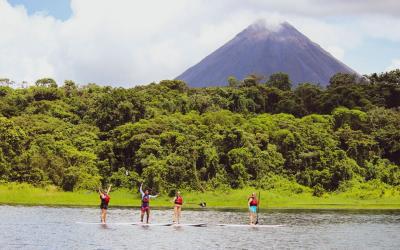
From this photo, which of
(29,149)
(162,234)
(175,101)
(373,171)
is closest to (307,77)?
(175,101)

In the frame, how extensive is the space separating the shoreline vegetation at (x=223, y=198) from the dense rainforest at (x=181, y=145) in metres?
1.32

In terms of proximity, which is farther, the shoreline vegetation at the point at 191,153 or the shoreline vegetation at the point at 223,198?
the shoreline vegetation at the point at 191,153

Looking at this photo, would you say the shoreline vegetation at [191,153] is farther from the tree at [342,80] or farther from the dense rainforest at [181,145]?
the tree at [342,80]

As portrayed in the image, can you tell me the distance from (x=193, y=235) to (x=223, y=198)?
104ft

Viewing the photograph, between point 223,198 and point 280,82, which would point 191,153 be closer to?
point 223,198

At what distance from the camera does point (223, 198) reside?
6353 centimetres

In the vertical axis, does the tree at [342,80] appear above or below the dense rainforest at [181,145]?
above

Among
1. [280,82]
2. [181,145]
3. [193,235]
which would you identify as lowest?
[193,235]

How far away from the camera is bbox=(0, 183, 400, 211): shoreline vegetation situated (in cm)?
6022

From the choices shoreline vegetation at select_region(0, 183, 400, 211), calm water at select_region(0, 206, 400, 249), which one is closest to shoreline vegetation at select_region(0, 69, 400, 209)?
shoreline vegetation at select_region(0, 183, 400, 211)

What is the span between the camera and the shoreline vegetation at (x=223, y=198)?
60.2m

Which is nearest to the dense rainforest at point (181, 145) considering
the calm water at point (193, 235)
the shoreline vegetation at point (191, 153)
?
the shoreline vegetation at point (191, 153)

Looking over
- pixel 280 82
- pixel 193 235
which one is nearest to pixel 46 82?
pixel 280 82

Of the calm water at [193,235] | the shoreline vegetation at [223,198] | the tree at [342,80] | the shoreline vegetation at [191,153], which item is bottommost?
the calm water at [193,235]
